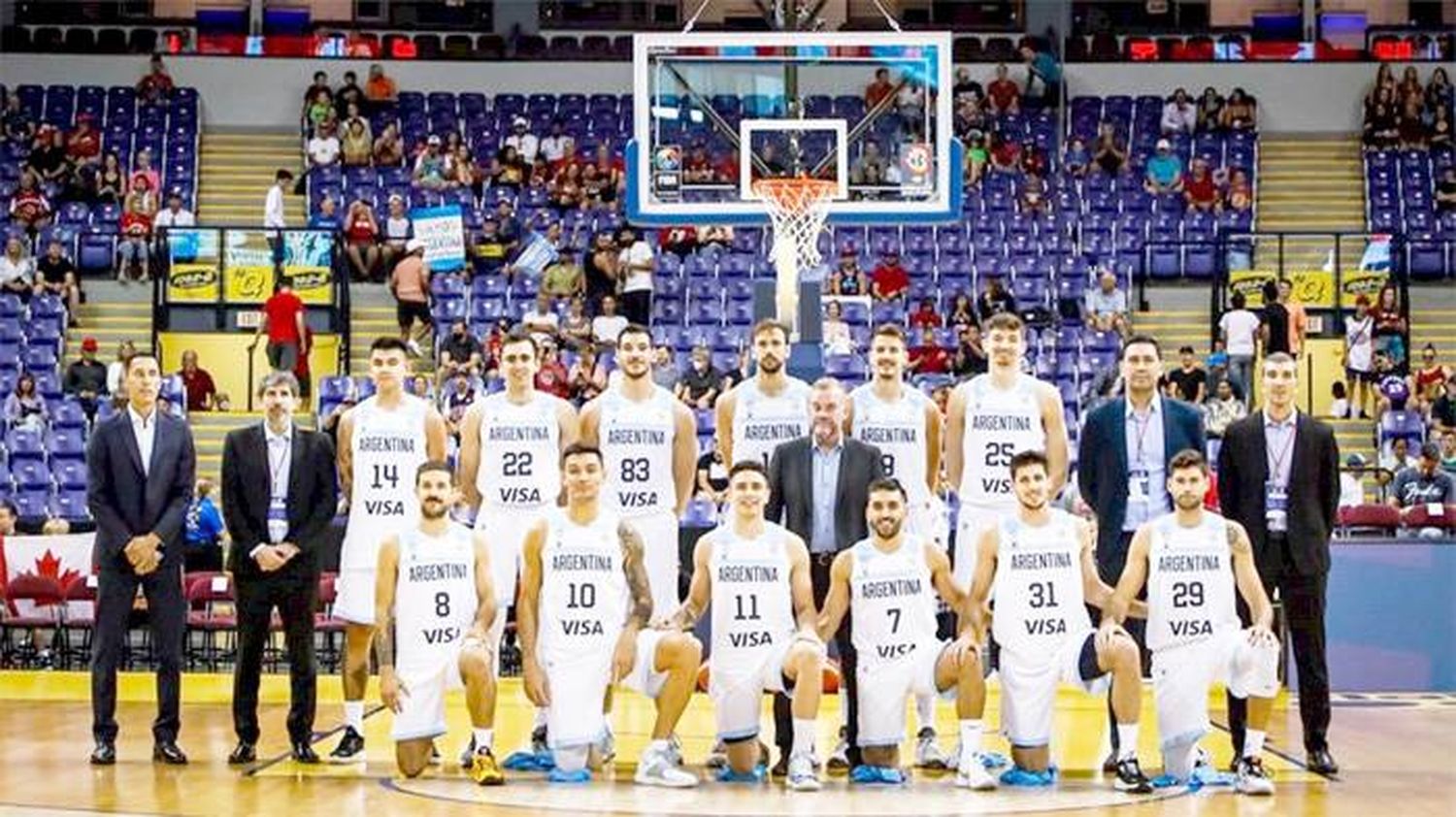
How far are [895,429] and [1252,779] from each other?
99.1 inches

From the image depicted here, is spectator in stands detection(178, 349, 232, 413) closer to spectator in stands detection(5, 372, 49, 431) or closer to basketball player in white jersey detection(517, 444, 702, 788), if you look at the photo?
spectator in stands detection(5, 372, 49, 431)

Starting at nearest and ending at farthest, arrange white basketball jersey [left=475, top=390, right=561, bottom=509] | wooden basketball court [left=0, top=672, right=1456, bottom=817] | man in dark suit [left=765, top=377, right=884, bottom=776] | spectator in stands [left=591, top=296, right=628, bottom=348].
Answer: wooden basketball court [left=0, top=672, right=1456, bottom=817], man in dark suit [left=765, top=377, right=884, bottom=776], white basketball jersey [left=475, top=390, right=561, bottom=509], spectator in stands [left=591, top=296, right=628, bottom=348]

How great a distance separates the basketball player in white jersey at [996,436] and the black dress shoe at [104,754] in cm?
437

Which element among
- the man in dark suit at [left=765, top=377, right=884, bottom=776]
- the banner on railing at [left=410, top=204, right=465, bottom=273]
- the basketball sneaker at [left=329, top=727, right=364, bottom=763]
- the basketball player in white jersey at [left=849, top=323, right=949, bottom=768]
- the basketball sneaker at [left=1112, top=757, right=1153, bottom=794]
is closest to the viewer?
the basketball sneaker at [left=1112, top=757, right=1153, bottom=794]

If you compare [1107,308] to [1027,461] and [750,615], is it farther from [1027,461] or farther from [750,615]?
[750,615]

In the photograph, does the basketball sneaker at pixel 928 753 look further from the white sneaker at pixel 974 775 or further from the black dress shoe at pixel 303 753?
the black dress shoe at pixel 303 753

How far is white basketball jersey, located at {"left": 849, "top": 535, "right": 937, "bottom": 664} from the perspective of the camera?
10.9m

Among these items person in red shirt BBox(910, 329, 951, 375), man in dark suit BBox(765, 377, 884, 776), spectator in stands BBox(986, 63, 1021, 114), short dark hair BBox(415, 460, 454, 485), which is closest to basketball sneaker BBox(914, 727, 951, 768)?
man in dark suit BBox(765, 377, 884, 776)

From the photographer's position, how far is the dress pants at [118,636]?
1155 centimetres

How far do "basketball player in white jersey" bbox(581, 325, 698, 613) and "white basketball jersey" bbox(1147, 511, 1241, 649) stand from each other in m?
2.50

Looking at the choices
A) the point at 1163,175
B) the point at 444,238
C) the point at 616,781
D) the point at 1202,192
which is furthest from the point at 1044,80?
the point at 616,781

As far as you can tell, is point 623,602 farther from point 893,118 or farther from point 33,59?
point 33,59

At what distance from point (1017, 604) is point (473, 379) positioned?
11604mm

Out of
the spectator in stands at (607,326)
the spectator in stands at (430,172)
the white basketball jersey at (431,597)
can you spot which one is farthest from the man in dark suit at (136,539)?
the spectator in stands at (430,172)
